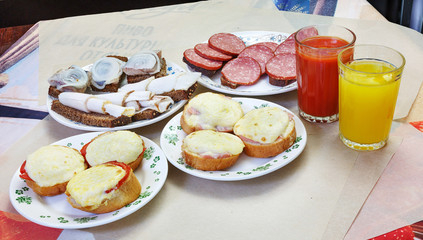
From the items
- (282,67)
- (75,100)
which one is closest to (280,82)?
(282,67)

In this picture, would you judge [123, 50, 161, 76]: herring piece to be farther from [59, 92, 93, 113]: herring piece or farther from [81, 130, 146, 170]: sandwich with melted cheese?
[81, 130, 146, 170]: sandwich with melted cheese

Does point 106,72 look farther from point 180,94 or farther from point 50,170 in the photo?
point 50,170

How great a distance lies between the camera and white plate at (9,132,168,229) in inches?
42.0

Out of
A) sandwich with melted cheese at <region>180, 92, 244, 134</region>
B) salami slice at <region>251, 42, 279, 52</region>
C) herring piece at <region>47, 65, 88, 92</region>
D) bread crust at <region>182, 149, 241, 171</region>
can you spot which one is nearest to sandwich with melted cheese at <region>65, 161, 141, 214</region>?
bread crust at <region>182, 149, 241, 171</region>

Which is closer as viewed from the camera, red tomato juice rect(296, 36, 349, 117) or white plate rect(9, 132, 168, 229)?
white plate rect(9, 132, 168, 229)

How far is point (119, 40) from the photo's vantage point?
86.7 inches

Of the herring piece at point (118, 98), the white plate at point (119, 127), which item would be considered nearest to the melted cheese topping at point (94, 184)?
the white plate at point (119, 127)

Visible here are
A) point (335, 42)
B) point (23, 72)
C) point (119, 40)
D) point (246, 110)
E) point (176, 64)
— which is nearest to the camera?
point (335, 42)

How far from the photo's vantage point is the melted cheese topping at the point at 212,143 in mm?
1179

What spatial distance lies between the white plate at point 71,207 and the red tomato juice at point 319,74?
52 centimetres

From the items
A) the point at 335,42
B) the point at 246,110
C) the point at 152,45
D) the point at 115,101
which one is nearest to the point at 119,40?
the point at 152,45

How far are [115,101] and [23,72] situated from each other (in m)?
0.75

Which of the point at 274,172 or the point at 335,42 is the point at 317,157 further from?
the point at 335,42

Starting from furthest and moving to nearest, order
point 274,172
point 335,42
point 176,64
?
point 176,64 < point 335,42 < point 274,172
